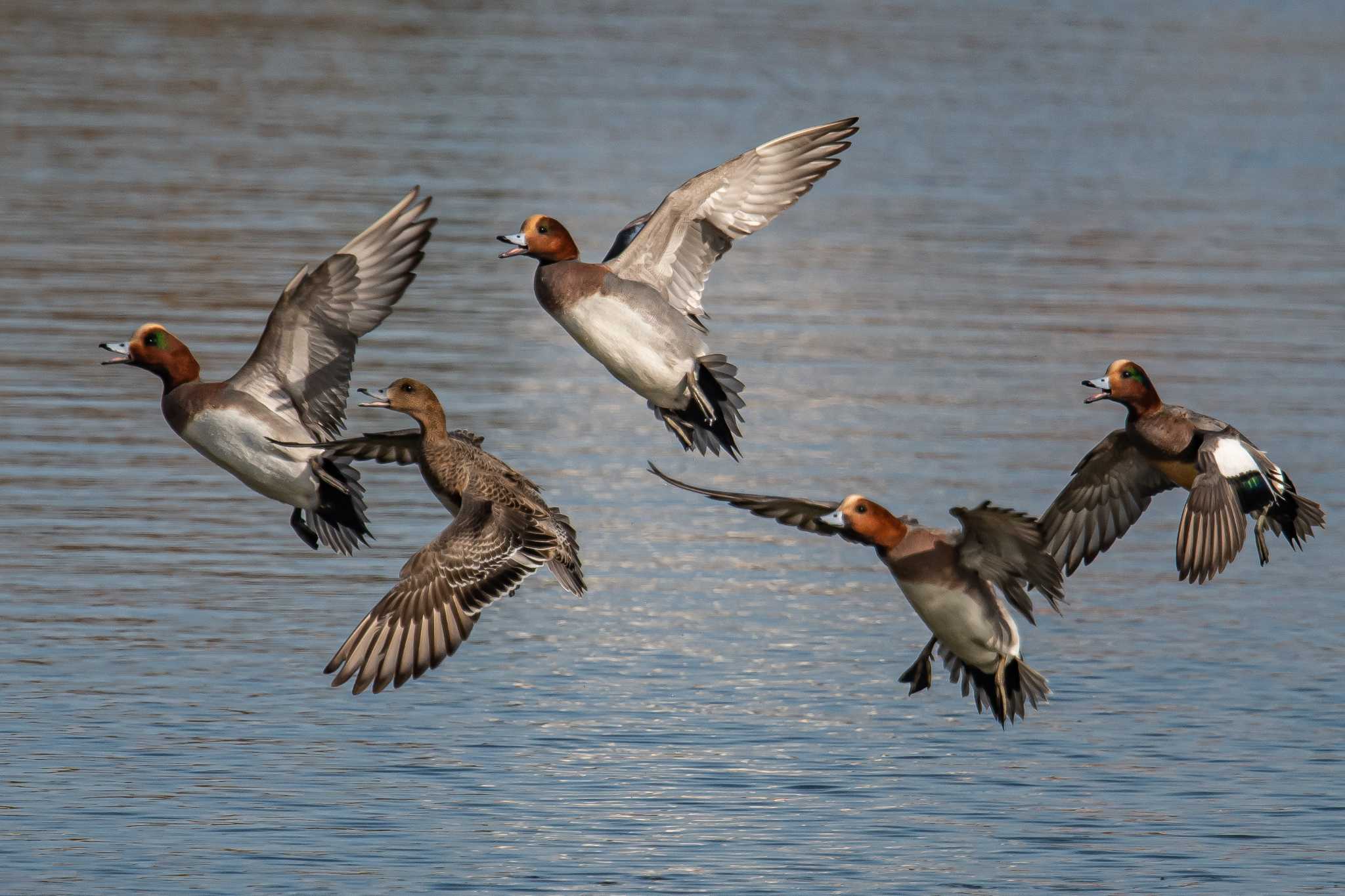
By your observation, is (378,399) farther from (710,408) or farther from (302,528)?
(710,408)

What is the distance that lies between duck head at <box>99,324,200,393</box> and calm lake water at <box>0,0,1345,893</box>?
73.7 inches

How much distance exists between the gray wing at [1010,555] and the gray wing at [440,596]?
1.78 meters

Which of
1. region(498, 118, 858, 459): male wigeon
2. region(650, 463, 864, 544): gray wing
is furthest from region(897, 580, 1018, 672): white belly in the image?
region(498, 118, 858, 459): male wigeon

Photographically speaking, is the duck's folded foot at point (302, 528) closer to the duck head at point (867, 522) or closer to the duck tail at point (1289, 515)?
the duck head at point (867, 522)

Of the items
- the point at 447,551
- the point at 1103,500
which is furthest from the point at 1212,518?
the point at 447,551

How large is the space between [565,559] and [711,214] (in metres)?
2.04

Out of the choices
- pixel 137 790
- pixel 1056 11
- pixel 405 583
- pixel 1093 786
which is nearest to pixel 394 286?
pixel 405 583

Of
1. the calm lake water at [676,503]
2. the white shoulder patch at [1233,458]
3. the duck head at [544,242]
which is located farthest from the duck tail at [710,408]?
the white shoulder patch at [1233,458]

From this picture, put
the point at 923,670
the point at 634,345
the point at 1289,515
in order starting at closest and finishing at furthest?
the point at 634,345 → the point at 923,670 → the point at 1289,515

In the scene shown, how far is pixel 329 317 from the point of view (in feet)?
34.8

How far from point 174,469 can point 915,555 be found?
8.58 metres

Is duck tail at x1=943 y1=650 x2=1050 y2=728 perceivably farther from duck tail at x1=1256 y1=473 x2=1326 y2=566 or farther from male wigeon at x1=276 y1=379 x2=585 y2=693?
male wigeon at x1=276 y1=379 x2=585 y2=693

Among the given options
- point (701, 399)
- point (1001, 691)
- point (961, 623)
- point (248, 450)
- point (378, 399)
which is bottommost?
point (1001, 691)

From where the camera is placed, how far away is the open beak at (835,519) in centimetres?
957
